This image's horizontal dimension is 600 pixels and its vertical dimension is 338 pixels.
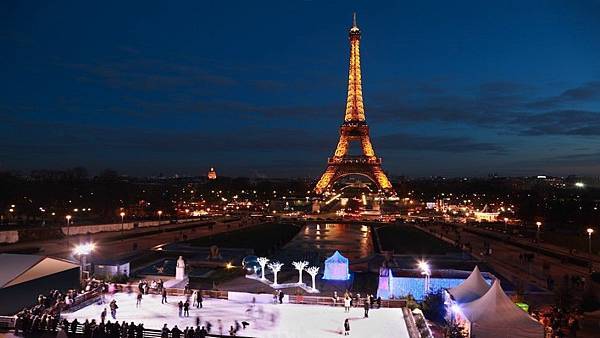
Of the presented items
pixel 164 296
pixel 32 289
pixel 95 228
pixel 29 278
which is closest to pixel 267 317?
pixel 164 296

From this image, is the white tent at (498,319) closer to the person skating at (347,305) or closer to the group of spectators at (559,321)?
the group of spectators at (559,321)

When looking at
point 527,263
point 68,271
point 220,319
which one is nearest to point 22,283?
point 68,271

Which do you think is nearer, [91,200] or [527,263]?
[527,263]

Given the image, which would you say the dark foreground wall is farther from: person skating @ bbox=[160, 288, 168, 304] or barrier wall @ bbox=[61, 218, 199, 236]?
barrier wall @ bbox=[61, 218, 199, 236]

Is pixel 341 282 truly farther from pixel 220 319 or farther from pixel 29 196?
pixel 29 196

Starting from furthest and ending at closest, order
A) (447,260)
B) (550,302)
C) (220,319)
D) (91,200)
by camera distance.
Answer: (91,200)
(447,260)
(550,302)
(220,319)

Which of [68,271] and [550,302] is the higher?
[68,271]

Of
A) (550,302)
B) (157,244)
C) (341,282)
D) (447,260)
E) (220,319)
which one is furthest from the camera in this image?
(157,244)
